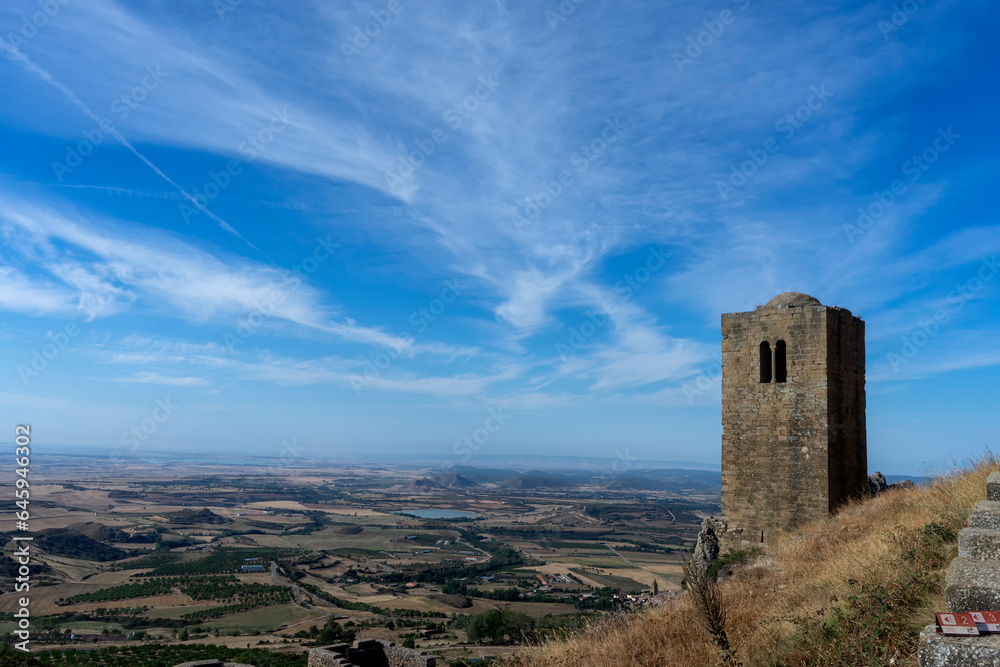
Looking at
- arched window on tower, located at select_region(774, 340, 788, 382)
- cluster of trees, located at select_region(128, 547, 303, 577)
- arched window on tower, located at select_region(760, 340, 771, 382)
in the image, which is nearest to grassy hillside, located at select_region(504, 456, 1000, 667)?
arched window on tower, located at select_region(774, 340, 788, 382)

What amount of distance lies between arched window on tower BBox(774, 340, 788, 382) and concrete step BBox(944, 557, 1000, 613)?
8516mm

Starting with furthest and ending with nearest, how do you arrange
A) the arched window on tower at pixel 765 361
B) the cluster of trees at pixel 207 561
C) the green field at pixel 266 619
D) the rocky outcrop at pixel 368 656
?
the cluster of trees at pixel 207 561, the green field at pixel 266 619, the rocky outcrop at pixel 368 656, the arched window on tower at pixel 765 361

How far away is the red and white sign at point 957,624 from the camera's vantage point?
2520mm

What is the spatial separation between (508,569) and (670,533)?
38358 mm

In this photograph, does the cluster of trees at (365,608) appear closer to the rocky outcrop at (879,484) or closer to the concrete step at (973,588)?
the rocky outcrop at (879,484)

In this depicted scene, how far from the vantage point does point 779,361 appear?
1137 centimetres

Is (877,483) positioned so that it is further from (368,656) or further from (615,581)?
(615,581)

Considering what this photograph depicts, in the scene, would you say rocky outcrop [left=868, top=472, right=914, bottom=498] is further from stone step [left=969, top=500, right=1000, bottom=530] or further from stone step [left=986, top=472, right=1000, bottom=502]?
stone step [left=969, top=500, right=1000, bottom=530]

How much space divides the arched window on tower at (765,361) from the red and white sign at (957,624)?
9342mm

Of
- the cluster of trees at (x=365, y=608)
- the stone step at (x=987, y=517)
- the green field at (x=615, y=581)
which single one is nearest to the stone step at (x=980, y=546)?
the stone step at (x=987, y=517)

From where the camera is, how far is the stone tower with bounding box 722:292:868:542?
10789 mm

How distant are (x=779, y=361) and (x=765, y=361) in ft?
0.85

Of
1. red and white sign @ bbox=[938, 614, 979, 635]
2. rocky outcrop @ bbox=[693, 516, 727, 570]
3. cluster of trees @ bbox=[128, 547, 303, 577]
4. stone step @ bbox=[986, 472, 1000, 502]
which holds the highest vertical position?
stone step @ bbox=[986, 472, 1000, 502]

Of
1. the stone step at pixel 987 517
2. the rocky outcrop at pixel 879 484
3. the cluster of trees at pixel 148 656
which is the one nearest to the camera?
the stone step at pixel 987 517
